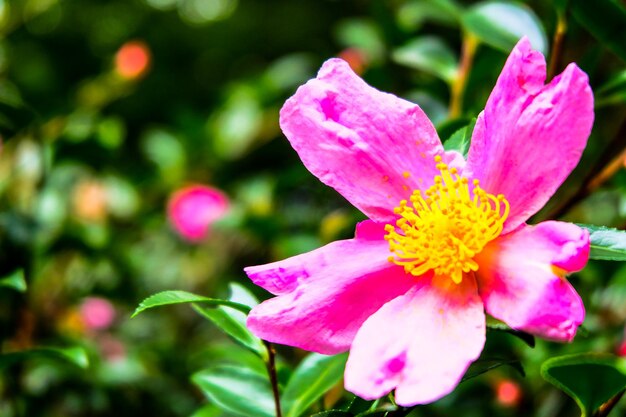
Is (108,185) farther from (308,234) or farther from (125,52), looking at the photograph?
(308,234)

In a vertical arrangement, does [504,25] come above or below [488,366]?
above

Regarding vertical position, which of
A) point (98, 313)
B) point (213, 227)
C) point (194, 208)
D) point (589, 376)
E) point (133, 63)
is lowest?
point (98, 313)

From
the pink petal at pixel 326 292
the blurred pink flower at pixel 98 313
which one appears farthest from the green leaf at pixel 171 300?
the blurred pink flower at pixel 98 313

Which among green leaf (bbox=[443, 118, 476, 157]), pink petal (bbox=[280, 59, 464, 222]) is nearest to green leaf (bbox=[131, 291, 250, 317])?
pink petal (bbox=[280, 59, 464, 222])

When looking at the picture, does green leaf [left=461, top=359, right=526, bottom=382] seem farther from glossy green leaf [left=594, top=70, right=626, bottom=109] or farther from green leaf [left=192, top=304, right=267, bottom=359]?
glossy green leaf [left=594, top=70, right=626, bottom=109]

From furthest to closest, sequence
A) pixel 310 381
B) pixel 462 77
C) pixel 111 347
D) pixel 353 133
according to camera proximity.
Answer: pixel 111 347
pixel 462 77
pixel 310 381
pixel 353 133

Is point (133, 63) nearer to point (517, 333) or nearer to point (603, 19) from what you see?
point (603, 19)

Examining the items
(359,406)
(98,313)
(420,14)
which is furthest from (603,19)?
(98,313)
